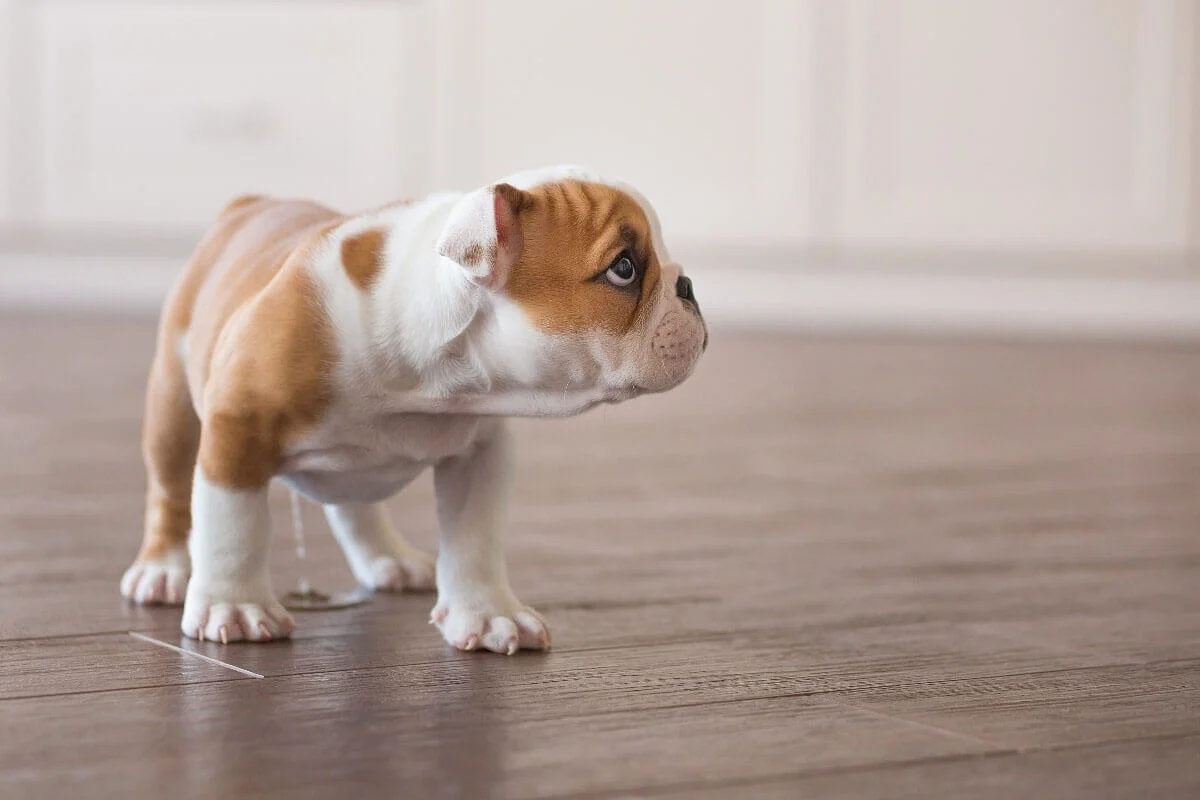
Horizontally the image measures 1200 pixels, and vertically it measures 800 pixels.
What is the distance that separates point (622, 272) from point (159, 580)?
512 mm

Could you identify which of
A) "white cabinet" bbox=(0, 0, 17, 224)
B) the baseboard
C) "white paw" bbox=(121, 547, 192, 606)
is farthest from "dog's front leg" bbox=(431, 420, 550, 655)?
"white cabinet" bbox=(0, 0, 17, 224)

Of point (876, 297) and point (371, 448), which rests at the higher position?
point (371, 448)

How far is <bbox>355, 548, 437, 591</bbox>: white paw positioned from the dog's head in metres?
0.37

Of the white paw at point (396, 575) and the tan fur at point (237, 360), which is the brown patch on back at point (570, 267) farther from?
the white paw at point (396, 575)

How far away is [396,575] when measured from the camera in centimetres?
138

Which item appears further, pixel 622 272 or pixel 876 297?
pixel 876 297

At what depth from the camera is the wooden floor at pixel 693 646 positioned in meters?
0.85

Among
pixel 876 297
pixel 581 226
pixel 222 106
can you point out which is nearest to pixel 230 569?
pixel 581 226

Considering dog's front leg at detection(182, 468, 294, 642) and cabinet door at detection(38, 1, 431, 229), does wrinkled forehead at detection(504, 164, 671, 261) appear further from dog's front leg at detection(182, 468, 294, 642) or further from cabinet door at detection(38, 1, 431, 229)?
cabinet door at detection(38, 1, 431, 229)

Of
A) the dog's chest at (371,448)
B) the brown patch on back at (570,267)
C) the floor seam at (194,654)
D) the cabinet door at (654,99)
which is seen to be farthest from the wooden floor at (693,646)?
the cabinet door at (654,99)

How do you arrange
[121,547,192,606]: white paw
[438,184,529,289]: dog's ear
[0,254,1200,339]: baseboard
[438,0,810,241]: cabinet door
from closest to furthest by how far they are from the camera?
[438,184,529,289]: dog's ear < [121,547,192,606]: white paw < [0,254,1200,339]: baseboard < [438,0,810,241]: cabinet door

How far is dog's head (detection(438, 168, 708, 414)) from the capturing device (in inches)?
40.4

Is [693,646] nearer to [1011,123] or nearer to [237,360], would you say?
[237,360]

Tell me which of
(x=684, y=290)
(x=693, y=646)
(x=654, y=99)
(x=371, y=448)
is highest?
(x=654, y=99)
